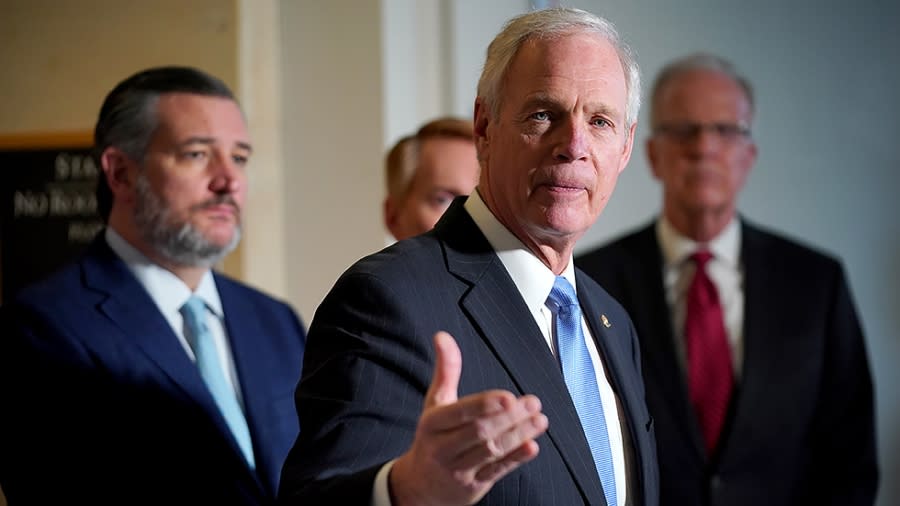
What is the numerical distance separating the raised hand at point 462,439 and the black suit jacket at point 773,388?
1.45m

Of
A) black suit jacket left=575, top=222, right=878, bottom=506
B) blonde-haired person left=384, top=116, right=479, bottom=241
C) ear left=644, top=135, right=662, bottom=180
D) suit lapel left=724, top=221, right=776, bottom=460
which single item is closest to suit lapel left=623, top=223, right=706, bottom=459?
black suit jacket left=575, top=222, right=878, bottom=506

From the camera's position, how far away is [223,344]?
1949mm

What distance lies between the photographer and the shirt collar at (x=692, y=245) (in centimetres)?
265

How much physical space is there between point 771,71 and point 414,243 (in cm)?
277

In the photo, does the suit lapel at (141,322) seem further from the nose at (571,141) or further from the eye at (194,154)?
the nose at (571,141)

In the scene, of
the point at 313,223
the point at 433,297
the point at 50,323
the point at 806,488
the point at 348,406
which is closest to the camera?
the point at 348,406

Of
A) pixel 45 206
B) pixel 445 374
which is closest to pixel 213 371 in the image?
pixel 445 374

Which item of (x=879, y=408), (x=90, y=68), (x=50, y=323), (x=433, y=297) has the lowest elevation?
(x=879, y=408)

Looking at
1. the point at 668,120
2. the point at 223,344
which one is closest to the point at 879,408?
the point at 668,120

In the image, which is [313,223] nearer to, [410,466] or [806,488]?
[806,488]

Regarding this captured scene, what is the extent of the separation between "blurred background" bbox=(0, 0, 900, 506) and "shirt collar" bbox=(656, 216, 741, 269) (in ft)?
1.87

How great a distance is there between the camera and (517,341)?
1288mm

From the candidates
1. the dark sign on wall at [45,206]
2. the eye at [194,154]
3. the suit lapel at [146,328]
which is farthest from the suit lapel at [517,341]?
the dark sign on wall at [45,206]

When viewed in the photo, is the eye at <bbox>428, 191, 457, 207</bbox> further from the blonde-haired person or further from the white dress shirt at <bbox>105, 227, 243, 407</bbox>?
the white dress shirt at <bbox>105, 227, 243, 407</bbox>
